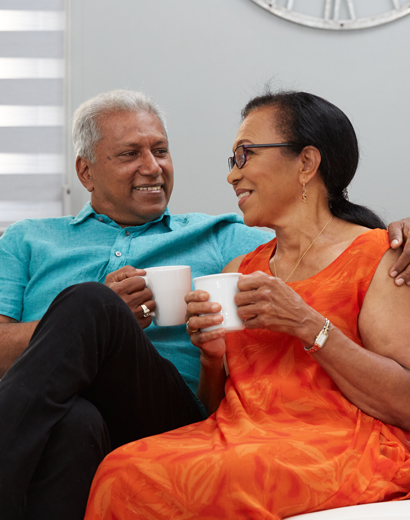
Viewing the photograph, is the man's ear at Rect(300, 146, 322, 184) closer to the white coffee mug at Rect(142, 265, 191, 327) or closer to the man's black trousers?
the white coffee mug at Rect(142, 265, 191, 327)

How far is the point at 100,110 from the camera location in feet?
5.60

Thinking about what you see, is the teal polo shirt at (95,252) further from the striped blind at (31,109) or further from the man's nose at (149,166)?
the striped blind at (31,109)

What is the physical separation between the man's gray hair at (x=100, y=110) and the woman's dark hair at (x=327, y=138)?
0.56 metres

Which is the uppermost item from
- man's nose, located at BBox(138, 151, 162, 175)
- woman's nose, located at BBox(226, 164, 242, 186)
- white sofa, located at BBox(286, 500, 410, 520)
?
woman's nose, located at BBox(226, 164, 242, 186)

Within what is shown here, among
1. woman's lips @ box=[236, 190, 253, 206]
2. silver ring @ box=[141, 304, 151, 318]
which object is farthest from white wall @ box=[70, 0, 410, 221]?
silver ring @ box=[141, 304, 151, 318]

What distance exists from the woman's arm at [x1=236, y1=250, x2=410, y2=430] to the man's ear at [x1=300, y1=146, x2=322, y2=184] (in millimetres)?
332

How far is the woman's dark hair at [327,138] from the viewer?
1.23m

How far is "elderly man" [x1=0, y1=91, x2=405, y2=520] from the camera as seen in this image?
0.87 m

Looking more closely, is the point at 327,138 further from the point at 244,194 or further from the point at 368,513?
the point at 368,513

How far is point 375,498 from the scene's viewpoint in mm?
875

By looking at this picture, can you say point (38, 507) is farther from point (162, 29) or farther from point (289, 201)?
point (162, 29)

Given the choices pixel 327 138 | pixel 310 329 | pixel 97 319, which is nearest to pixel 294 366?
pixel 310 329

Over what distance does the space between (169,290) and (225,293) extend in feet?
0.66

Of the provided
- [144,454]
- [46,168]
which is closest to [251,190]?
[144,454]
